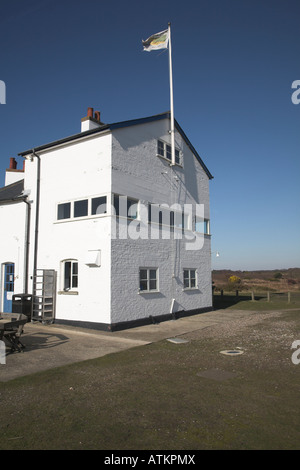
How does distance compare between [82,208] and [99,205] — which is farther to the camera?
[82,208]

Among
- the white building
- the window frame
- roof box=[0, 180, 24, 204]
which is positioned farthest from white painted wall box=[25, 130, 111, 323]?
roof box=[0, 180, 24, 204]

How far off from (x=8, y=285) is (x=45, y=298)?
3422mm

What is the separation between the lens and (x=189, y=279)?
18172mm

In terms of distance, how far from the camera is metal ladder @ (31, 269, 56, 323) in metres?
14.4

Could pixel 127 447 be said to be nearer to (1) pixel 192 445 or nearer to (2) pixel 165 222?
(1) pixel 192 445

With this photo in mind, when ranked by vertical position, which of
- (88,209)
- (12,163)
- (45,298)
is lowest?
(45,298)

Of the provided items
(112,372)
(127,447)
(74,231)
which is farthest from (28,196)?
Result: (127,447)

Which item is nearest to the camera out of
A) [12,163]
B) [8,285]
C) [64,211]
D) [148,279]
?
[148,279]

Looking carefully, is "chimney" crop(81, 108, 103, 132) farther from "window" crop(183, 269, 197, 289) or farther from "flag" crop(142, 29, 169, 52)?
"window" crop(183, 269, 197, 289)

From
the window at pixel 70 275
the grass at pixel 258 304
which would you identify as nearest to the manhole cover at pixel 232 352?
the window at pixel 70 275

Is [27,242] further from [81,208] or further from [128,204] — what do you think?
[128,204]

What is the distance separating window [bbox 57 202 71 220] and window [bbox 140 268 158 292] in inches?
162

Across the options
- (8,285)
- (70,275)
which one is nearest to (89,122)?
(70,275)
